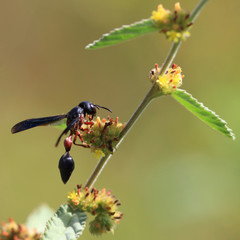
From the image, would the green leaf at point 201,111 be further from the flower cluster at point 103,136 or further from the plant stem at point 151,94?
the flower cluster at point 103,136

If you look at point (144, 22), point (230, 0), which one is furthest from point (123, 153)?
point (144, 22)

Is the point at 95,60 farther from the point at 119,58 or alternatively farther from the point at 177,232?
the point at 177,232

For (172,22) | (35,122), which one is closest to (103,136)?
(35,122)

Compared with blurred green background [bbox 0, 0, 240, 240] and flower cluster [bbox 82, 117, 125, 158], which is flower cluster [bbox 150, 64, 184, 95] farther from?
blurred green background [bbox 0, 0, 240, 240]

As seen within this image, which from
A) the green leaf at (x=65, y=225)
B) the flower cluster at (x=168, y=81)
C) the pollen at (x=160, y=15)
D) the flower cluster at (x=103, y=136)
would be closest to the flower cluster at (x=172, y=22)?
the pollen at (x=160, y=15)

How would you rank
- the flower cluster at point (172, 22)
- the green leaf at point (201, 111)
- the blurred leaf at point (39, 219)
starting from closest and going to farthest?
the flower cluster at point (172, 22)
the green leaf at point (201, 111)
the blurred leaf at point (39, 219)

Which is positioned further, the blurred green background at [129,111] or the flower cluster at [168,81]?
the blurred green background at [129,111]

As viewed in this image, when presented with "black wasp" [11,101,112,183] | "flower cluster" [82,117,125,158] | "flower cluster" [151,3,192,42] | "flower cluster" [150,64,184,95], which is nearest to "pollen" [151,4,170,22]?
"flower cluster" [151,3,192,42]

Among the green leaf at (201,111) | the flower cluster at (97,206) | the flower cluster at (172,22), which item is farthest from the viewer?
the flower cluster at (97,206)
